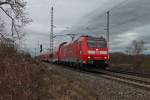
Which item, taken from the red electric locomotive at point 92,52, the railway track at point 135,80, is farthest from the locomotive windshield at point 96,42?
the railway track at point 135,80

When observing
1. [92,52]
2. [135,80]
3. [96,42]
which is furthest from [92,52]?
[135,80]

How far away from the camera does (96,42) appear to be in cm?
3328

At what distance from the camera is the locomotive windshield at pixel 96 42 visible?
33019mm

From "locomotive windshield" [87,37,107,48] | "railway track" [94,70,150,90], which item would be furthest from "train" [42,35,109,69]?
"railway track" [94,70,150,90]

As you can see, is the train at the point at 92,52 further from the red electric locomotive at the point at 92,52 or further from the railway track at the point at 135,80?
the railway track at the point at 135,80

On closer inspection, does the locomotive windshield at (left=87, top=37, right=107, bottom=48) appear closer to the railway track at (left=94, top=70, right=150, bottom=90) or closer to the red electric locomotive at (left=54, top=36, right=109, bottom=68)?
the red electric locomotive at (left=54, top=36, right=109, bottom=68)

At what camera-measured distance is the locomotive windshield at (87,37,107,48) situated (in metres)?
33.0

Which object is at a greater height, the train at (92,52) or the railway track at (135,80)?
the train at (92,52)

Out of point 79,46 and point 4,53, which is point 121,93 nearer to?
point 4,53

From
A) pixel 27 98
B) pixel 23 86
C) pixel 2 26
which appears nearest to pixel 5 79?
pixel 23 86

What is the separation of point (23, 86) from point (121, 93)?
5.79 m

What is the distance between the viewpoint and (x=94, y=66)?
3334 cm

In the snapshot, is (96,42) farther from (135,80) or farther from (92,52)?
(135,80)

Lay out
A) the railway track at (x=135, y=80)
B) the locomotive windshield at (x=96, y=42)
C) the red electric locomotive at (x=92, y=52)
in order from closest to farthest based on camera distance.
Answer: the railway track at (x=135, y=80)
the red electric locomotive at (x=92, y=52)
the locomotive windshield at (x=96, y=42)
